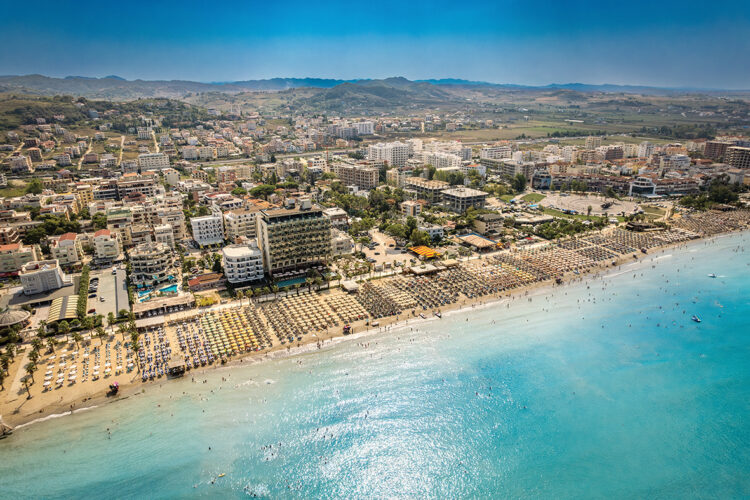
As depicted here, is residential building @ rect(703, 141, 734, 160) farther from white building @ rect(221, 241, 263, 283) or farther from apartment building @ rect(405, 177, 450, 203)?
white building @ rect(221, 241, 263, 283)

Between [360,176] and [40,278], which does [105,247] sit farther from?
[360,176]

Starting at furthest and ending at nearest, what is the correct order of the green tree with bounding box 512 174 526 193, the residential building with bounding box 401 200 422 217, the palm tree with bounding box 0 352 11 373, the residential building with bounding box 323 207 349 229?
the green tree with bounding box 512 174 526 193
the residential building with bounding box 401 200 422 217
the residential building with bounding box 323 207 349 229
the palm tree with bounding box 0 352 11 373

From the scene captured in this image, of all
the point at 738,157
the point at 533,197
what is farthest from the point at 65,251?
the point at 738,157

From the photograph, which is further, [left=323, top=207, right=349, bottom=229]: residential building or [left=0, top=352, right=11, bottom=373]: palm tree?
[left=323, top=207, right=349, bottom=229]: residential building

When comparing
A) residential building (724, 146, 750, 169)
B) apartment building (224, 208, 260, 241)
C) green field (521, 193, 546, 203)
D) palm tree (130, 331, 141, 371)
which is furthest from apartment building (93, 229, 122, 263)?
residential building (724, 146, 750, 169)

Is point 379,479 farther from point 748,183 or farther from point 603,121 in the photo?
point 603,121

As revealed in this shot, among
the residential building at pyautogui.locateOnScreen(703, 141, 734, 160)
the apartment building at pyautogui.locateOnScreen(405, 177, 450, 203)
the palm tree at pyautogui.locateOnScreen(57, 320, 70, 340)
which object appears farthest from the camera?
the residential building at pyautogui.locateOnScreen(703, 141, 734, 160)

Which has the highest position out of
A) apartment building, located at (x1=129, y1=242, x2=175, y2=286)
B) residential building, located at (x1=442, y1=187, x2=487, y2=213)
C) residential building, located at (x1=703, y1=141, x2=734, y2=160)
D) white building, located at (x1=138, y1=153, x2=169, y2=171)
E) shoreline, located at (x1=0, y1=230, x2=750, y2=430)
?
residential building, located at (x1=703, y1=141, x2=734, y2=160)

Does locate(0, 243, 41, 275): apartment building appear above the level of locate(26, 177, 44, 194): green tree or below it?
Answer: below
